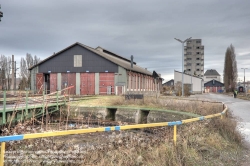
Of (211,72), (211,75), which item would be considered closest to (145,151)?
(211,75)

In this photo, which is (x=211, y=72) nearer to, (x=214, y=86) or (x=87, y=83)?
(x=214, y=86)

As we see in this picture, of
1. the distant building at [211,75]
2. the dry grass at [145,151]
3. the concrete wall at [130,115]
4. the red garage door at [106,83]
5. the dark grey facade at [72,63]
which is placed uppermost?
the distant building at [211,75]

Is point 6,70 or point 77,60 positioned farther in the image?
point 6,70

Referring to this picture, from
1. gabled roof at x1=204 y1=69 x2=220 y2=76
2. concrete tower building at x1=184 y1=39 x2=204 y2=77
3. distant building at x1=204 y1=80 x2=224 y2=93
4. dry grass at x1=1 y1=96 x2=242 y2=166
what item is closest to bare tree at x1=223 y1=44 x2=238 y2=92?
concrete tower building at x1=184 y1=39 x2=204 y2=77

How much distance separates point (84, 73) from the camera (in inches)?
1444

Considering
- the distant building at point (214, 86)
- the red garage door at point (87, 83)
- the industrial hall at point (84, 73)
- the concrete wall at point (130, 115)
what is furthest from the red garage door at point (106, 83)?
the distant building at point (214, 86)

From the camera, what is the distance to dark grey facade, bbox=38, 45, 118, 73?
3616 centimetres

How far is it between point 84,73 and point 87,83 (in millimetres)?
1646

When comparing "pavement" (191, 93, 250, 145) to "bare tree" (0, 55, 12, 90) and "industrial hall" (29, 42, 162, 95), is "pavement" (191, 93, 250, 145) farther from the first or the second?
"bare tree" (0, 55, 12, 90)

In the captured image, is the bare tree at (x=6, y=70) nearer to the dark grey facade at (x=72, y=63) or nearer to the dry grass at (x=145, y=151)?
the dark grey facade at (x=72, y=63)

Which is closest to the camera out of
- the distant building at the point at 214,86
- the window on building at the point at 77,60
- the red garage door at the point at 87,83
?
the red garage door at the point at 87,83

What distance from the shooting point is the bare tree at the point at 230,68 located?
81.1 metres

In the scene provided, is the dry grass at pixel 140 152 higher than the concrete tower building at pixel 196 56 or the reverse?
the reverse

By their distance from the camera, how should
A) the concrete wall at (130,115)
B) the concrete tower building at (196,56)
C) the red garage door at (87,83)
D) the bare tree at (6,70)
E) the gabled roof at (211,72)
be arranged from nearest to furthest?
the concrete wall at (130,115) → the red garage door at (87,83) → the bare tree at (6,70) → the concrete tower building at (196,56) → the gabled roof at (211,72)
